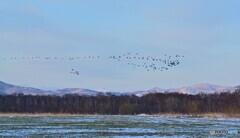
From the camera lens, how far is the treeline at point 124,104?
3238 inches

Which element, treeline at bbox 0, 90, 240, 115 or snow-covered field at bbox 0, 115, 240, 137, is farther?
treeline at bbox 0, 90, 240, 115

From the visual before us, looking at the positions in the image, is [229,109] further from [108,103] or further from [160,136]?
[160,136]

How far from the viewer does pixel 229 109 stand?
252 ft

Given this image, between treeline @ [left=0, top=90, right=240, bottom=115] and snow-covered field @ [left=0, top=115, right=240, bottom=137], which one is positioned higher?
treeline @ [left=0, top=90, right=240, bottom=115]

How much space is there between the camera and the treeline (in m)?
82.2

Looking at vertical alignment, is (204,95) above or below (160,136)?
above

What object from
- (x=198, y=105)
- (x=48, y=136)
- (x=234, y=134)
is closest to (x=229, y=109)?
(x=198, y=105)

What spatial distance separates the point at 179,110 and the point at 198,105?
3274 millimetres

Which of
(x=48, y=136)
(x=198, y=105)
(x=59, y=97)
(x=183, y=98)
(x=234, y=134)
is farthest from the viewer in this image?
(x=59, y=97)

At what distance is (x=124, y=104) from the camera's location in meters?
85.7

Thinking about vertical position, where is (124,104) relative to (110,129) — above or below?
above

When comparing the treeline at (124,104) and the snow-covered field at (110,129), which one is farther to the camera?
the treeline at (124,104)

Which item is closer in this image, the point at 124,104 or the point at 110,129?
the point at 110,129

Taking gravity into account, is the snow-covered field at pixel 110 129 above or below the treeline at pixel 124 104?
below
